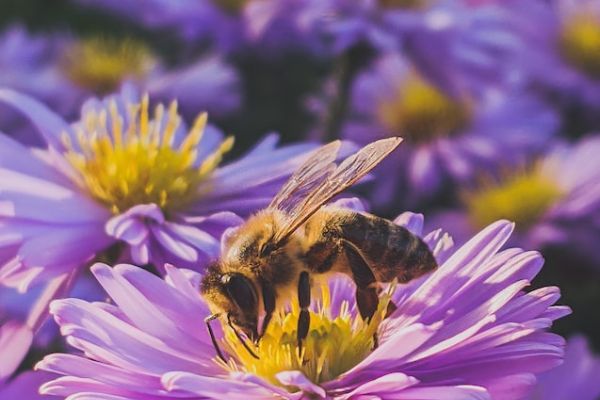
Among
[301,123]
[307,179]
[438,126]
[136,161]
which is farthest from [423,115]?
[307,179]

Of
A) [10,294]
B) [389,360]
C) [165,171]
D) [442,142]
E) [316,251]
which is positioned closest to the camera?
[389,360]

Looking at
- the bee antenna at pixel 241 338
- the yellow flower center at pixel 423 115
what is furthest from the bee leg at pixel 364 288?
the yellow flower center at pixel 423 115

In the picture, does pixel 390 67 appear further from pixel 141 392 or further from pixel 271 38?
pixel 141 392

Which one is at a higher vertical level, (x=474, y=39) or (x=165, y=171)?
(x=474, y=39)

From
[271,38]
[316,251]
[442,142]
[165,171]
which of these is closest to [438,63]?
[442,142]

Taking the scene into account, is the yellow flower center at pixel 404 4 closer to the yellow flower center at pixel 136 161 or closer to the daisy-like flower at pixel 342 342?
the yellow flower center at pixel 136 161

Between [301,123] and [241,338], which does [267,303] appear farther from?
[301,123]

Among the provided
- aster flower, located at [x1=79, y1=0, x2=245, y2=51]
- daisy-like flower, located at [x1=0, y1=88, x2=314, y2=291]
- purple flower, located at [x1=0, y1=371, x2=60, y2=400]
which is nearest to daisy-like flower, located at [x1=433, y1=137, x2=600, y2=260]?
aster flower, located at [x1=79, y1=0, x2=245, y2=51]
